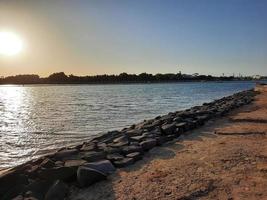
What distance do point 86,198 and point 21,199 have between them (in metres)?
0.98

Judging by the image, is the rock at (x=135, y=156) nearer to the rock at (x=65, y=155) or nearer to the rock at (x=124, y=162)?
the rock at (x=124, y=162)

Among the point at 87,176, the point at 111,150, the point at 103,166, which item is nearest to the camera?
the point at 87,176

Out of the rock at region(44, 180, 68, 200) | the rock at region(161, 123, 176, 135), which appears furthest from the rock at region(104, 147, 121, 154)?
the rock at region(161, 123, 176, 135)

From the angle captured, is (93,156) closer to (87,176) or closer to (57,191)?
(87,176)

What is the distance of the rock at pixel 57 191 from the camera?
515 centimetres

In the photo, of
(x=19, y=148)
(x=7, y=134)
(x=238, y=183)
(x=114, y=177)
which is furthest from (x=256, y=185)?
(x=7, y=134)

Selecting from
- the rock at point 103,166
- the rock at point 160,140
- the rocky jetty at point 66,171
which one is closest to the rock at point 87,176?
the rocky jetty at point 66,171

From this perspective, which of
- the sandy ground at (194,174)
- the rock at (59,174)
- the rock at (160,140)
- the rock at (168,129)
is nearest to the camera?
the sandy ground at (194,174)

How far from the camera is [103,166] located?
633 cm

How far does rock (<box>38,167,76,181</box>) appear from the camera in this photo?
5.86 metres

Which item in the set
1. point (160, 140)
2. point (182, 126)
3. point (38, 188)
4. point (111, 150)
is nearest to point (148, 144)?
point (160, 140)

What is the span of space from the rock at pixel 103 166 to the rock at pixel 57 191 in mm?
789

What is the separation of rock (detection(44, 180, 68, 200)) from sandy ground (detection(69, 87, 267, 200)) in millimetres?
153

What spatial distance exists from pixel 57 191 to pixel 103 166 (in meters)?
1.24
